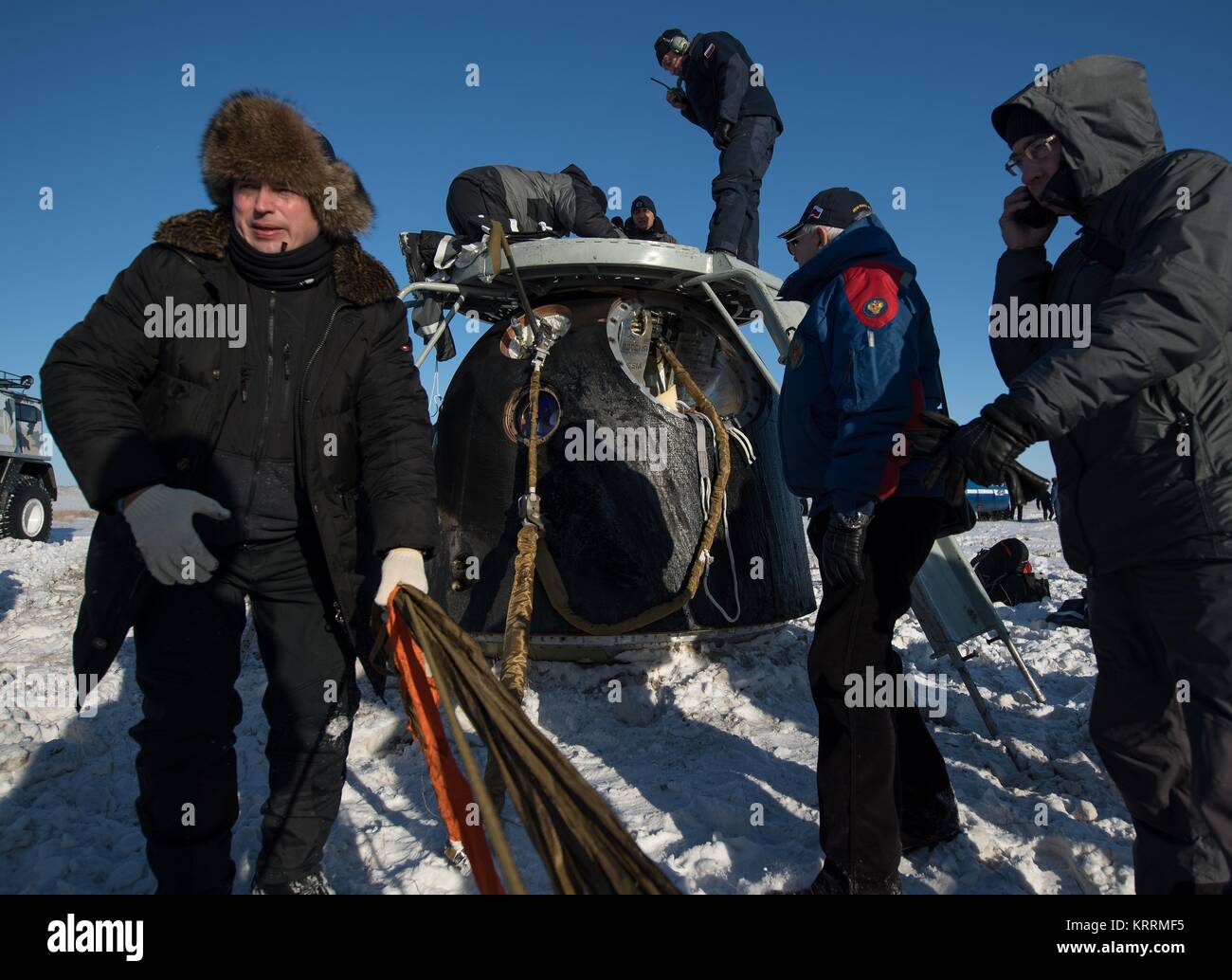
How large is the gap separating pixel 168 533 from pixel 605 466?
2659 millimetres

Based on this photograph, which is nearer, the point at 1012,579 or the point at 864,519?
the point at 864,519

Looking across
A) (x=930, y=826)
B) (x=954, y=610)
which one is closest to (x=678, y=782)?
(x=930, y=826)

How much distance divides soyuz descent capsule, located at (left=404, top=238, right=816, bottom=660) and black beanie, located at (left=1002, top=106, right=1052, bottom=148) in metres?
2.01

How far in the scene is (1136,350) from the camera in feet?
5.97

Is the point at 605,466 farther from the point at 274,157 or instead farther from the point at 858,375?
the point at 274,157

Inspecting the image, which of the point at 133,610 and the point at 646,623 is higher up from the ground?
the point at 133,610

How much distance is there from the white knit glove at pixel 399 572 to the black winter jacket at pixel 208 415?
3 cm

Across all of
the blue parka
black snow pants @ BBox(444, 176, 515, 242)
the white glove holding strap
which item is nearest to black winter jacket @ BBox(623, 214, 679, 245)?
black snow pants @ BBox(444, 176, 515, 242)

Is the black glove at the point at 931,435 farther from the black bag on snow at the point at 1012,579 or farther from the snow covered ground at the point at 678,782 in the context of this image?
the black bag on snow at the point at 1012,579

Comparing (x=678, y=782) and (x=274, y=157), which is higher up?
(x=274, y=157)
